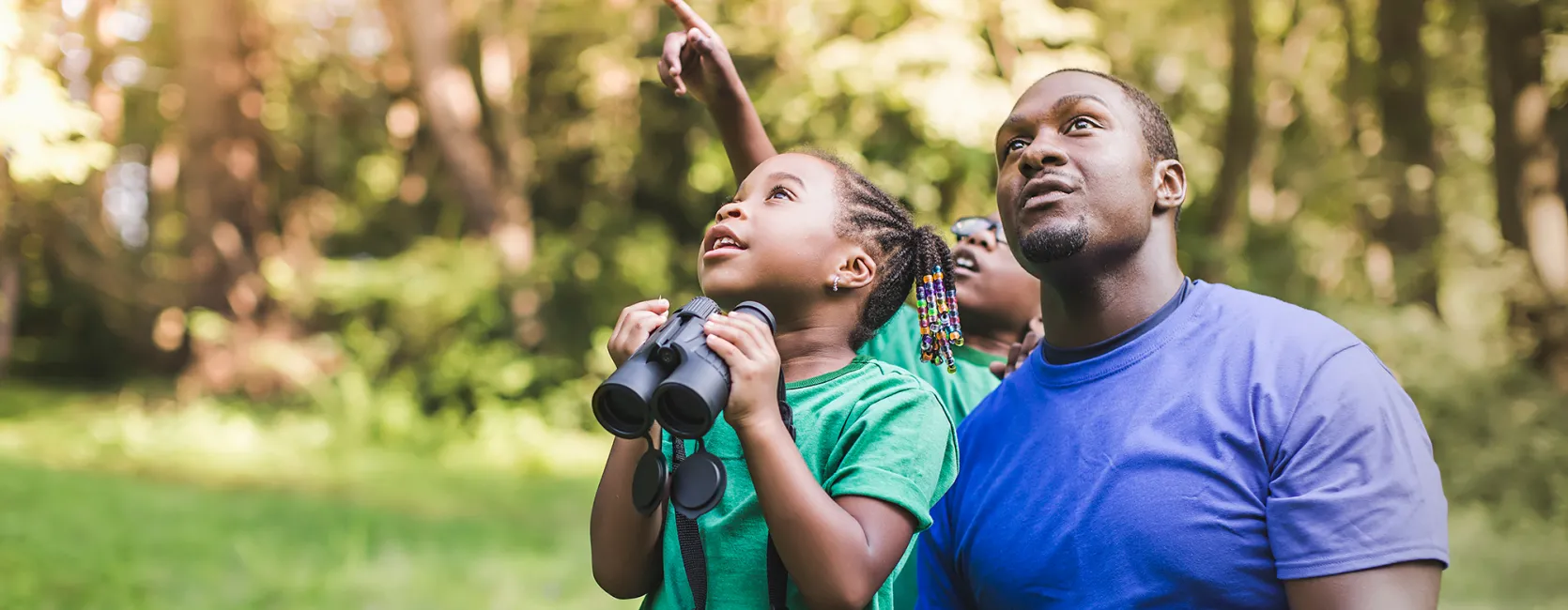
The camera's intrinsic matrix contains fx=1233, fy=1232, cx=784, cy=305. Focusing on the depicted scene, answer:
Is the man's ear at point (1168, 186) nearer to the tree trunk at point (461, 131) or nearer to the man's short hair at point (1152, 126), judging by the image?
the man's short hair at point (1152, 126)

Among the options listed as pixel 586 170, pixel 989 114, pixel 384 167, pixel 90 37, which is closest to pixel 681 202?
pixel 586 170

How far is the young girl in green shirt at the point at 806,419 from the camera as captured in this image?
1.73 meters

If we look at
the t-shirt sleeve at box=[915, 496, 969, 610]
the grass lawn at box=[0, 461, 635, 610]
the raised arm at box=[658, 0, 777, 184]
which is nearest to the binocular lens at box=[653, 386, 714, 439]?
the t-shirt sleeve at box=[915, 496, 969, 610]

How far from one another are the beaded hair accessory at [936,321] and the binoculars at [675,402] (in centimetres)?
61

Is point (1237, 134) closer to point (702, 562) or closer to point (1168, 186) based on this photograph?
point (1168, 186)

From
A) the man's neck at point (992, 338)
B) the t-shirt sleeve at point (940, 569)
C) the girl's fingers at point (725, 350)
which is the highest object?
the girl's fingers at point (725, 350)

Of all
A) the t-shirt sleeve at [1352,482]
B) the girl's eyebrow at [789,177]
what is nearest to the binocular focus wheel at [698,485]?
the girl's eyebrow at [789,177]

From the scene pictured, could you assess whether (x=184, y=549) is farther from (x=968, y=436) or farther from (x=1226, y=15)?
(x=1226, y=15)

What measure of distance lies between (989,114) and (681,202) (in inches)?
194

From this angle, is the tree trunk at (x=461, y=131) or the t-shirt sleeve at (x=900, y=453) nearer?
the t-shirt sleeve at (x=900, y=453)

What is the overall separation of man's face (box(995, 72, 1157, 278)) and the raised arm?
2.77ft

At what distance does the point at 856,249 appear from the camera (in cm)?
216

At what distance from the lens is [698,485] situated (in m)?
1.73

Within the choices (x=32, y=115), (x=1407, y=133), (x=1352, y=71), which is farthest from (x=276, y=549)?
(x=1352, y=71)
